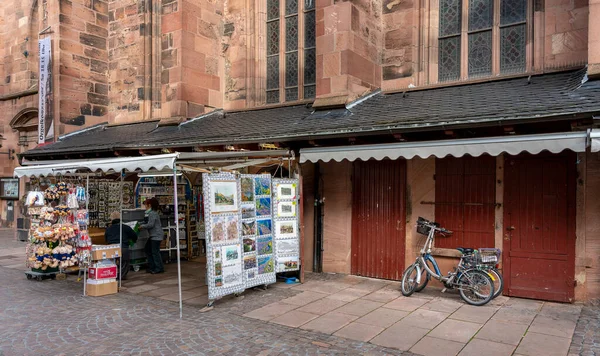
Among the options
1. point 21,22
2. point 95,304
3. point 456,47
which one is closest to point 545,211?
point 456,47

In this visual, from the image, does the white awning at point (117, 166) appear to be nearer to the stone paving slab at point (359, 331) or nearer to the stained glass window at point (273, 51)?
the stone paving slab at point (359, 331)

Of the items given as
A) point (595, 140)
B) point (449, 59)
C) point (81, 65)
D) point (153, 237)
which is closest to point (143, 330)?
point (153, 237)

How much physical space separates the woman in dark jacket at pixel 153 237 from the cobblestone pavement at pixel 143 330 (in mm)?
1873

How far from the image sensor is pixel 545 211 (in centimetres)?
690

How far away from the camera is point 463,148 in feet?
20.3

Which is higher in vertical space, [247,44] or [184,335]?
[247,44]

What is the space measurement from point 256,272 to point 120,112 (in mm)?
9431

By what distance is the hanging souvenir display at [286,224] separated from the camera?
26.1ft

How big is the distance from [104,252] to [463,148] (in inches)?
241

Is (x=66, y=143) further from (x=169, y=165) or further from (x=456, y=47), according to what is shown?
(x=456, y=47)

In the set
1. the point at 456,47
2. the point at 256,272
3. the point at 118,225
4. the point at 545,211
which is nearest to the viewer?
the point at 545,211

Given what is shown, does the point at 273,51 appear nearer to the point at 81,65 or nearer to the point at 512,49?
the point at 512,49

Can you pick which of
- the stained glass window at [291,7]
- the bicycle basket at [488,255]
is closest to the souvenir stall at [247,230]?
the bicycle basket at [488,255]

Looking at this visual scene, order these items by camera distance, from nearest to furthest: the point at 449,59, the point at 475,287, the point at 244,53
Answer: the point at 475,287 → the point at 449,59 → the point at 244,53
